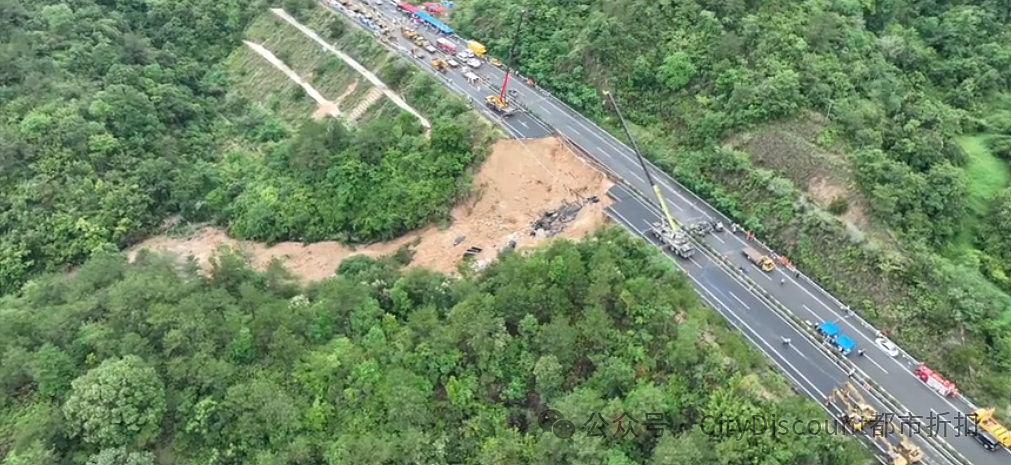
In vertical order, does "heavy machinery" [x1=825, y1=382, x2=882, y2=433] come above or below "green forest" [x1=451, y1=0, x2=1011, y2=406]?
below

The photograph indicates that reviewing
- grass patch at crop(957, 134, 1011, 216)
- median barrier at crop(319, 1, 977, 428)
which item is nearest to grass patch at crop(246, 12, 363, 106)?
median barrier at crop(319, 1, 977, 428)

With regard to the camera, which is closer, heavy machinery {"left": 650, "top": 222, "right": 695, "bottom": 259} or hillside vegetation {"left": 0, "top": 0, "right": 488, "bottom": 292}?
heavy machinery {"left": 650, "top": 222, "right": 695, "bottom": 259}

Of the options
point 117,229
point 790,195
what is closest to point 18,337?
point 117,229

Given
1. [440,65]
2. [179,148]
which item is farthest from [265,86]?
[440,65]

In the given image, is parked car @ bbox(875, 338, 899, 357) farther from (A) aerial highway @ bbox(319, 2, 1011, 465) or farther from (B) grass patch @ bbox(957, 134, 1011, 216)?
(B) grass patch @ bbox(957, 134, 1011, 216)

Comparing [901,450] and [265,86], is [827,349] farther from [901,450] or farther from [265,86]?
[265,86]

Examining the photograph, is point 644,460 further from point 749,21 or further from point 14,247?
point 14,247
